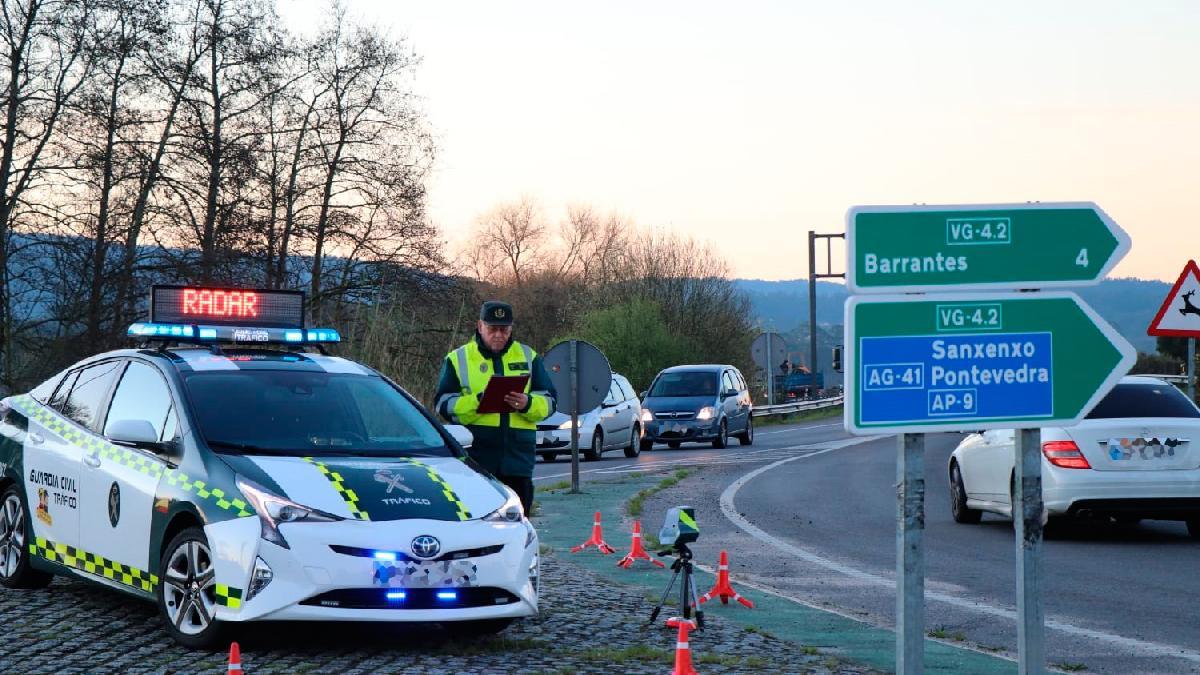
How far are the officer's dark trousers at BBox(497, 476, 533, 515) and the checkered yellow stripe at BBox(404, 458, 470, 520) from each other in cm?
150

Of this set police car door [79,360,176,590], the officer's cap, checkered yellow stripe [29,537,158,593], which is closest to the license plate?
checkered yellow stripe [29,537,158,593]

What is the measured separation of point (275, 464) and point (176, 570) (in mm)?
719

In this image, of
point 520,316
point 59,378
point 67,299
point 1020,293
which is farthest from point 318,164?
point 520,316

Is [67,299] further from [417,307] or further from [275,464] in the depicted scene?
[275,464]

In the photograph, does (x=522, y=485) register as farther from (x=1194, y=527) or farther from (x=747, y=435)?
(x=747, y=435)

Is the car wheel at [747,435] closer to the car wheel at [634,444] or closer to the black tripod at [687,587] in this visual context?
the car wheel at [634,444]

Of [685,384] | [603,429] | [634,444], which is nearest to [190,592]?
[603,429]

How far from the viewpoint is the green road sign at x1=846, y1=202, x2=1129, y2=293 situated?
5.37 m

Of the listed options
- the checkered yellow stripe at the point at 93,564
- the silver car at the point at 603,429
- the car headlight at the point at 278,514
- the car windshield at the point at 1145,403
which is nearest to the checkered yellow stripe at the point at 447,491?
the car headlight at the point at 278,514

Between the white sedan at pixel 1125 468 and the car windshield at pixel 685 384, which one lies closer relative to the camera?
the white sedan at pixel 1125 468

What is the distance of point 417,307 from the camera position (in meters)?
44.2

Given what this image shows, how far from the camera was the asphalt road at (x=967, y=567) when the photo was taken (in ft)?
30.5

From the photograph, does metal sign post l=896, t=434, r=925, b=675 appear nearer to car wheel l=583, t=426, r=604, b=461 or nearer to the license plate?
the license plate

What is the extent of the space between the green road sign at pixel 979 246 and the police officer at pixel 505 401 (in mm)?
4791
